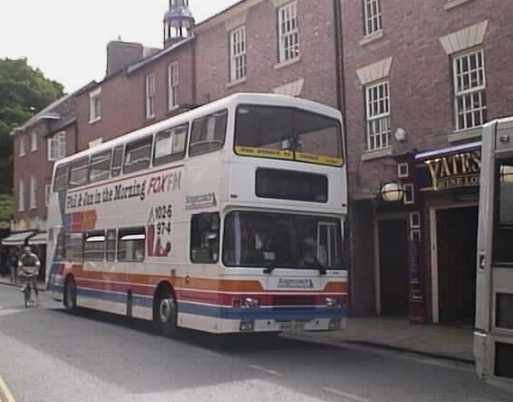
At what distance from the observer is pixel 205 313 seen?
1248 cm

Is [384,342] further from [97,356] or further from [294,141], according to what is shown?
[97,356]

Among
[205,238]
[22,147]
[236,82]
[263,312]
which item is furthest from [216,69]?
[22,147]

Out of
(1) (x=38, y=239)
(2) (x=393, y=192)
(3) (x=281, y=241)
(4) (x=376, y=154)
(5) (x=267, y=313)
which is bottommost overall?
(5) (x=267, y=313)

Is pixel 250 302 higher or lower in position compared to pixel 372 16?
lower

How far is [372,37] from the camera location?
17.1 meters

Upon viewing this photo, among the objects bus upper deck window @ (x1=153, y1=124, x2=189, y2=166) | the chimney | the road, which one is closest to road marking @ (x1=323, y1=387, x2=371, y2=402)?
the road

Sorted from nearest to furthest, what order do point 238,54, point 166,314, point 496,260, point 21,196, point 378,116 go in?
point 496,260, point 166,314, point 378,116, point 238,54, point 21,196

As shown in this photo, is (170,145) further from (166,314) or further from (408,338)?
(408,338)

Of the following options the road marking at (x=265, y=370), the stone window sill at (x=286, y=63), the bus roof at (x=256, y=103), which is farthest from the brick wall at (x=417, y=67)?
the road marking at (x=265, y=370)

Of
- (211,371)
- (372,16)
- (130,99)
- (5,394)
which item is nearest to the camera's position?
(5,394)

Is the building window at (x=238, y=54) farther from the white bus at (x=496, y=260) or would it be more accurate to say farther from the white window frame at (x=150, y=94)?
the white bus at (x=496, y=260)

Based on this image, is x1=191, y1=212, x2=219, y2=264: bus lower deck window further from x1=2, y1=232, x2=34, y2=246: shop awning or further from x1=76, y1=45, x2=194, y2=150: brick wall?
x1=2, y1=232, x2=34, y2=246: shop awning

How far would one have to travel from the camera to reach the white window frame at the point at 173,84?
26.1 m

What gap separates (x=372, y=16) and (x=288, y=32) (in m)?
3.24
